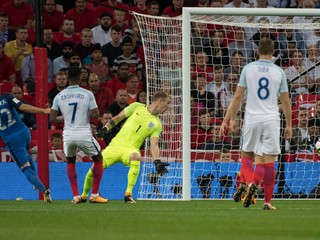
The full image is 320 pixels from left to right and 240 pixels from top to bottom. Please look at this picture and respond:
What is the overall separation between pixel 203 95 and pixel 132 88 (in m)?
2.06

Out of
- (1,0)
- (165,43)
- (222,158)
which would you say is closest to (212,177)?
(222,158)

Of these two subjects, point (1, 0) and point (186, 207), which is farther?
point (1, 0)

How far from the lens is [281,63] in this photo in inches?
718

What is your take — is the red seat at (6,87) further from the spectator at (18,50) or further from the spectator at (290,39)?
the spectator at (290,39)

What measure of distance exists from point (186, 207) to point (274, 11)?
4167 millimetres

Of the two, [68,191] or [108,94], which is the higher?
[108,94]

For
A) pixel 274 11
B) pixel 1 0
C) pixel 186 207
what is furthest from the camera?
pixel 1 0

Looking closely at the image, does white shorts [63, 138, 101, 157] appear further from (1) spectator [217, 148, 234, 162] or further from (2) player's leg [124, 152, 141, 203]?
(1) spectator [217, 148, 234, 162]

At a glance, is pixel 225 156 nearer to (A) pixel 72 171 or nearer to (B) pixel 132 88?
(B) pixel 132 88

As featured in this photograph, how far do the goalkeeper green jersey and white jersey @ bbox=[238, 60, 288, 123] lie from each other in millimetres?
3586

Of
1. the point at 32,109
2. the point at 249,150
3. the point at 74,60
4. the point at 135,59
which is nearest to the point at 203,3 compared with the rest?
the point at 135,59

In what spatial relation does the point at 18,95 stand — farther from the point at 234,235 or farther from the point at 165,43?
the point at 234,235

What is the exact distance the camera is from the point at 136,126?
51.8 feet

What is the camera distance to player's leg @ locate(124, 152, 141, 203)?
1528 centimetres
